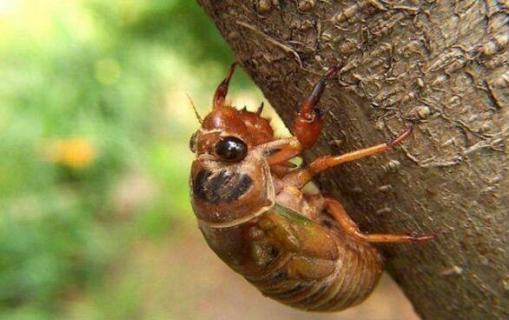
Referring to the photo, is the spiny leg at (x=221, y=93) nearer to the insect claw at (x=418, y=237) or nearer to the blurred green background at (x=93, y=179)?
the insect claw at (x=418, y=237)

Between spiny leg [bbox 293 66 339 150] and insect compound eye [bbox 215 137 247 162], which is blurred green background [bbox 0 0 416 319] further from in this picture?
spiny leg [bbox 293 66 339 150]

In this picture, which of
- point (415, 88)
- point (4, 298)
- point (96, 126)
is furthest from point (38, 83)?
point (415, 88)

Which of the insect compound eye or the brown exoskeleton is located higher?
the insect compound eye

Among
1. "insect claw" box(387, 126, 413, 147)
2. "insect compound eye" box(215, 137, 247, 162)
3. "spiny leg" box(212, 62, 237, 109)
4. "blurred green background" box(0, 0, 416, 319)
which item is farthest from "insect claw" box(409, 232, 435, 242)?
"blurred green background" box(0, 0, 416, 319)

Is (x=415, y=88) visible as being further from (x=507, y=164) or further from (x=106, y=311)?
(x=106, y=311)

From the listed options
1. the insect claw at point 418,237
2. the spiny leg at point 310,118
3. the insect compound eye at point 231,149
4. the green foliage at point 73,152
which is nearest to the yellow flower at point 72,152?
the green foliage at point 73,152

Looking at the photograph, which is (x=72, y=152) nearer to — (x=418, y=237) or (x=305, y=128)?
(x=305, y=128)
